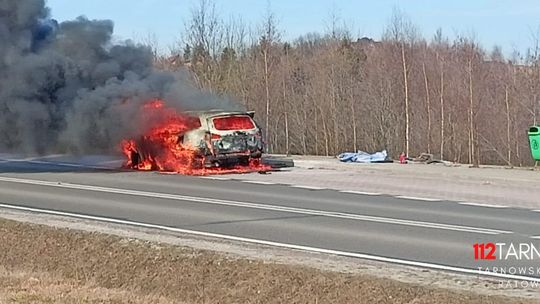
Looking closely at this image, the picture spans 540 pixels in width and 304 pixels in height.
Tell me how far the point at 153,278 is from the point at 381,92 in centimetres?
2547

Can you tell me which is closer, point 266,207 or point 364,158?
point 266,207

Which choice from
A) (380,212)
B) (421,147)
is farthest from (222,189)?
(421,147)

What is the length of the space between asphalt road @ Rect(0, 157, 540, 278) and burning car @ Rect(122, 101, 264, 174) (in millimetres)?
1159

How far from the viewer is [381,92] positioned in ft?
111

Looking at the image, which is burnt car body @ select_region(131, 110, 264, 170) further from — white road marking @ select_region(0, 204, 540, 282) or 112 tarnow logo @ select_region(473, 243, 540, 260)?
112 tarnow logo @ select_region(473, 243, 540, 260)

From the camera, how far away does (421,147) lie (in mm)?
30453

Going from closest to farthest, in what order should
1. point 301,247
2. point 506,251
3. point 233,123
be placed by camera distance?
point 506,251 → point 301,247 → point 233,123

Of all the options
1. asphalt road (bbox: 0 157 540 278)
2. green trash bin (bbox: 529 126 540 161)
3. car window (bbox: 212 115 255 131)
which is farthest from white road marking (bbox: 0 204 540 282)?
green trash bin (bbox: 529 126 540 161)

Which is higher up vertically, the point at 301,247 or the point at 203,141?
the point at 203,141

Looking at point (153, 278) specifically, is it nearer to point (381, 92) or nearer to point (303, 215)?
point (303, 215)

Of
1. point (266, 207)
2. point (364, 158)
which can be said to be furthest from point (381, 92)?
point (266, 207)

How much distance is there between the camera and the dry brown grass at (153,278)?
306 inches

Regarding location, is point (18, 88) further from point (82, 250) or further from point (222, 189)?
point (82, 250)

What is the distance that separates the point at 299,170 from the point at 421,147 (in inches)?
361
